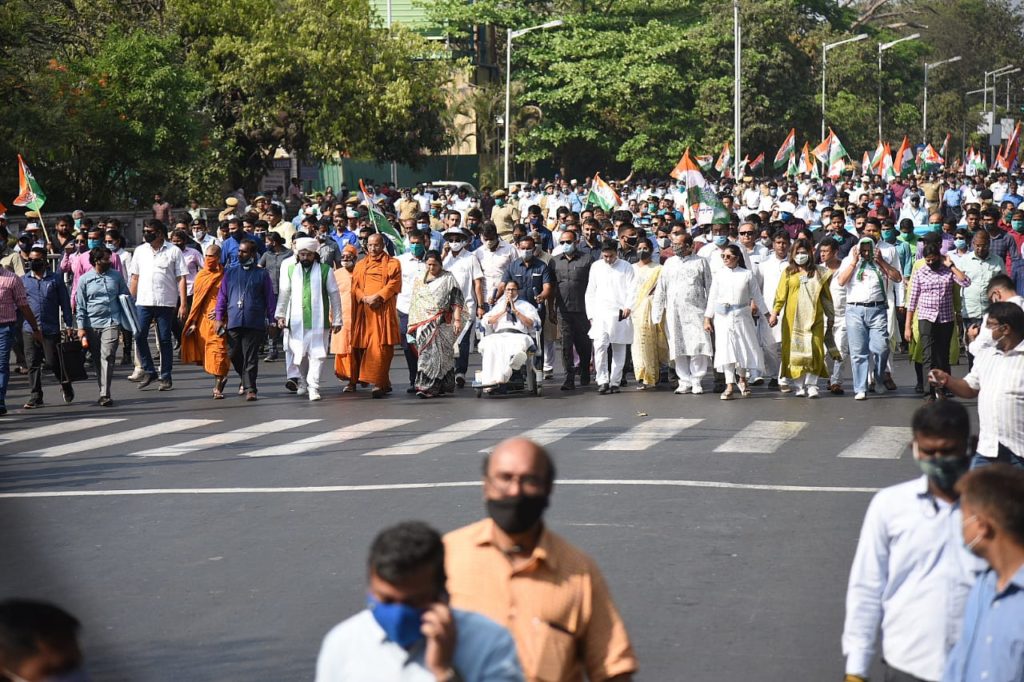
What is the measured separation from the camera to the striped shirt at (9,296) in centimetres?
1770

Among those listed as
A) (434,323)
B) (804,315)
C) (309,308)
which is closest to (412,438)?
(434,323)

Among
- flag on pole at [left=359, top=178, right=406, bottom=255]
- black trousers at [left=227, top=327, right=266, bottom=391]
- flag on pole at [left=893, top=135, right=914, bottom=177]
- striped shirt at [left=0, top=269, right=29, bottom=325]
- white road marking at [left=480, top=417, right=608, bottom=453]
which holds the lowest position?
white road marking at [left=480, top=417, right=608, bottom=453]

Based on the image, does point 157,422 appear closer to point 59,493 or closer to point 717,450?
point 59,493

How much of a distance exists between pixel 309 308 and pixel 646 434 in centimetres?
507

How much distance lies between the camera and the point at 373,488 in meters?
12.6

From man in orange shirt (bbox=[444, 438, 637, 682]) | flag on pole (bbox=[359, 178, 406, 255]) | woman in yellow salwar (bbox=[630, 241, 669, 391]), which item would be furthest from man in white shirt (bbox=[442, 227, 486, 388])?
man in orange shirt (bbox=[444, 438, 637, 682])

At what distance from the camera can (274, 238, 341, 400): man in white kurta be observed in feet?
62.3

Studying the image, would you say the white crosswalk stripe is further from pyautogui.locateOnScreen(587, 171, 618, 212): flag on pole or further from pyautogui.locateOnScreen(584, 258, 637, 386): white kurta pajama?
pyautogui.locateOnScreen(587, 171, 618, 212): flag on pole

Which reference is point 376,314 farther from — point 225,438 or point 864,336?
point 864,336

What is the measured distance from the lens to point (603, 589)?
15.6 ft

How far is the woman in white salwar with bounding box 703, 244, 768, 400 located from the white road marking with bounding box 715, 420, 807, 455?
204 centimetres

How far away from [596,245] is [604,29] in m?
52.7

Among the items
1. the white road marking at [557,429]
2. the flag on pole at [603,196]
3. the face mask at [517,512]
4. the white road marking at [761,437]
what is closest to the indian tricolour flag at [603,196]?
the flag on pole at [603,196]

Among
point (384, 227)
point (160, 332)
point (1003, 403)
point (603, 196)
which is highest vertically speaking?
point (603, 196)
